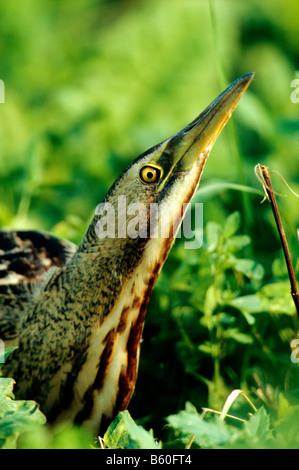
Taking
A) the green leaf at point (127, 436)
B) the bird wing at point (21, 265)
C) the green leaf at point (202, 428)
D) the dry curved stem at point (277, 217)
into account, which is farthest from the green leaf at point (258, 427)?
the bird wing at point (21, 265)

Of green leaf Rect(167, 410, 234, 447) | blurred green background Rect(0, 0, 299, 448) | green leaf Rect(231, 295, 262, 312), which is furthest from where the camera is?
blurred green background Rect(0, 0, 299, 448)

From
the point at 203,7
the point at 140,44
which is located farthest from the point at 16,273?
the point at 203,7

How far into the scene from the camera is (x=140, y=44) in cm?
285

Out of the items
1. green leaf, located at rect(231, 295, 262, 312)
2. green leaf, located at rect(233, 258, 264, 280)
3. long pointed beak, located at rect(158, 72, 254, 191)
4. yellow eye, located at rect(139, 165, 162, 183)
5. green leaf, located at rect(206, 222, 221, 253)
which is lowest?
green leaf, located at rect(231, 295, 262, 312)

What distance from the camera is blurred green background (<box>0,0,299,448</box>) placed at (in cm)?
163

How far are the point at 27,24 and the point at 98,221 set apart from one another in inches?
82.2

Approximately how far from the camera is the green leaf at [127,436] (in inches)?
38.8

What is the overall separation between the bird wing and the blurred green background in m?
0.15

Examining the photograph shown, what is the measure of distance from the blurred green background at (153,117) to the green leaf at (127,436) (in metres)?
0.39

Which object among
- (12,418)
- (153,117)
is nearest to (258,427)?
(12,418)

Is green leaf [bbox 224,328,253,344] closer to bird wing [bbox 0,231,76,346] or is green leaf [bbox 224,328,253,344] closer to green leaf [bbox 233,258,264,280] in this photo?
green leaf [bbox 233,258,264,280]

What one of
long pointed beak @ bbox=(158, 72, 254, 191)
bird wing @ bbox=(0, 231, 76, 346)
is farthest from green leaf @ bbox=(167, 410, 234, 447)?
bird wing @ bbox=(0, 231, 76, 346)

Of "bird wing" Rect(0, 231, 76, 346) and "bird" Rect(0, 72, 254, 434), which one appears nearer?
"bird" Rect(0, 72, 254, 434)

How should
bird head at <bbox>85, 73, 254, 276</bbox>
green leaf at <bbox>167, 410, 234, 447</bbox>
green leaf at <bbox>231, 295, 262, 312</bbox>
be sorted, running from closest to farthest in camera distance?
green leaf at <bbox>167, 410, 234, 447</bbox>
bird head at <bbox>85, 73, 254, 276</bbox>
green leaf at <bbox>231, 295, 262, 312</bbox>
